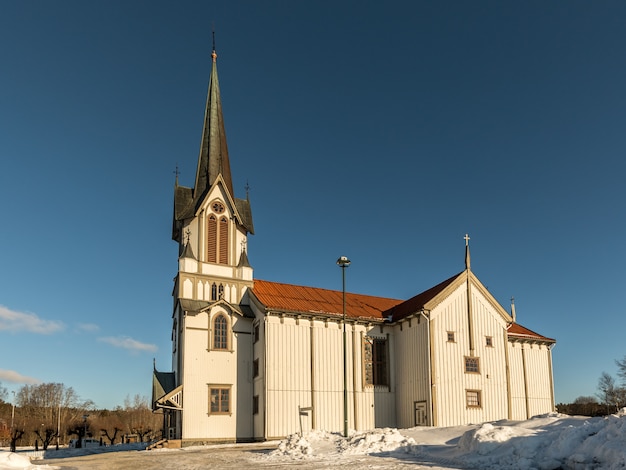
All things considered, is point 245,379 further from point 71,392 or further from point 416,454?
point 71,392

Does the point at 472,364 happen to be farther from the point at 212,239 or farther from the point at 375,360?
the point at 212,239

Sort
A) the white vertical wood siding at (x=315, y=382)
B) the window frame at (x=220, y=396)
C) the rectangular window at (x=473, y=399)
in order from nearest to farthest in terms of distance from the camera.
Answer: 1. the white vertical wood siding at (x=315, y=382)
2. the window frame at (x=220, y=396)
3. the rectangular window at (x=473, y=399)

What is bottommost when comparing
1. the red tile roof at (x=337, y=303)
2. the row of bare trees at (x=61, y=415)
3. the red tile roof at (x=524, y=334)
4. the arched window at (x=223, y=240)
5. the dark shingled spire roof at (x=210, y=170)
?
the row of bare trees at (x=61, y=415)

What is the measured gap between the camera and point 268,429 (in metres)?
30.3

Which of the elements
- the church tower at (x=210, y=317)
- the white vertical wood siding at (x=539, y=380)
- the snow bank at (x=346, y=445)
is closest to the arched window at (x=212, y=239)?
the church tower at (x=210, y=317)

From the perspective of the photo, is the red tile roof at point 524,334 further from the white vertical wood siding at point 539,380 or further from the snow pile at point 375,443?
the snow pile at point 375,443

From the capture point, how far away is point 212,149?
38906 millimetres

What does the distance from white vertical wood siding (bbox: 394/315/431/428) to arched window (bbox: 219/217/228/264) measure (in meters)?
11.4

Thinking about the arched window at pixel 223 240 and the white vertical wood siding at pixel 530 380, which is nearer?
the white vertical wood siding at pixel 530 380

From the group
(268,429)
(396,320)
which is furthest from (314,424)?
(396,320)

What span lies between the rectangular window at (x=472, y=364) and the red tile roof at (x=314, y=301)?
18.3ft

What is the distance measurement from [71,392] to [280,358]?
73.0 metres

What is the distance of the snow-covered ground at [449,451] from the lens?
14.1m

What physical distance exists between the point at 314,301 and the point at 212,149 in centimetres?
1260
